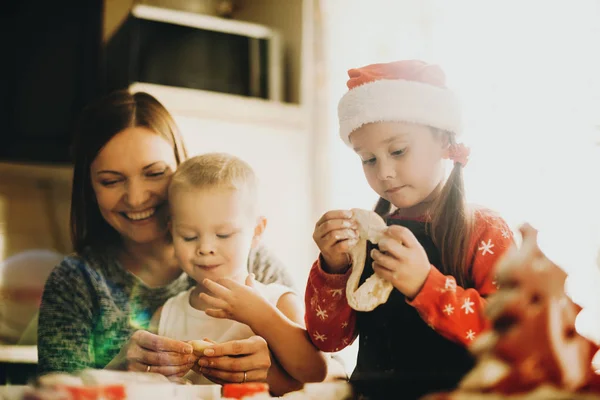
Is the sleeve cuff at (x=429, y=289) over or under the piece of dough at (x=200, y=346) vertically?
over

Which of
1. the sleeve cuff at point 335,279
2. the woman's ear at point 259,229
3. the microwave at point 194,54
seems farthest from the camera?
the microwave at point 194,54

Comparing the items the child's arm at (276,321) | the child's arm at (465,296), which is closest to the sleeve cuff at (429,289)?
the child's arm at (465,296)

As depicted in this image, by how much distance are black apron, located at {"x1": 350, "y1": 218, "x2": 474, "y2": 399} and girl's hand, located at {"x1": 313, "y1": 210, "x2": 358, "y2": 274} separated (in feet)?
0.12

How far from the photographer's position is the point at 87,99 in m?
1.29

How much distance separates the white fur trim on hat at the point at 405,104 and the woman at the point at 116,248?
0.34m

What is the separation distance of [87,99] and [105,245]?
300 millimetres

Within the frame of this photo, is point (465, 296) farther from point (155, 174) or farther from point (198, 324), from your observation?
point (155, 174)

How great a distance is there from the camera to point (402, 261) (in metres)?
0.94

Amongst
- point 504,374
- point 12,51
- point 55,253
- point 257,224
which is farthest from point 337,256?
point 12,51

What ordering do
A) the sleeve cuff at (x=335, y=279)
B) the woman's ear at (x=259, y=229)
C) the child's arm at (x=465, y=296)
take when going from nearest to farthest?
the child's arm at (x=465, y=296)
the sleeve cuff at (x=335, y=279)
the woman's ear at (x=259, y=229)

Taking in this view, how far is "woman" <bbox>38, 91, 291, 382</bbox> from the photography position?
1158 mm

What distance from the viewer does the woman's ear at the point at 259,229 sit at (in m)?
1.15

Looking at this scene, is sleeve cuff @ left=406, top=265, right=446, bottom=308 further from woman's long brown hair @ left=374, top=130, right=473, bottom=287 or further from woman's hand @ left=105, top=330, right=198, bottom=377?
woman's hand @ left=105, top=330, right=198, bottom=377

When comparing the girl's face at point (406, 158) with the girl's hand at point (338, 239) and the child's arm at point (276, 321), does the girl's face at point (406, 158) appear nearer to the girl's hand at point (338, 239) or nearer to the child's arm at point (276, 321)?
the girl's hand at point (338, 239)
